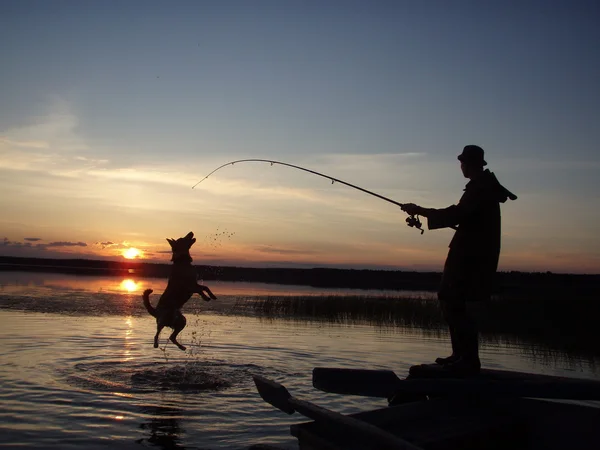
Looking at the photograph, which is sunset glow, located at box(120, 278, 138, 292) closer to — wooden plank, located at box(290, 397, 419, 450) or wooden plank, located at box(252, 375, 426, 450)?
wooden plank, located at box(252, 375, 426, 450)

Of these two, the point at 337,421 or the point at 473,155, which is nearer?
the point at 337,421

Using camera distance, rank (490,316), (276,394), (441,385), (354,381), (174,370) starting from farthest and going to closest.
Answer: (490,316) → (174,370) → (441,385) → (354,381) → (276,394)

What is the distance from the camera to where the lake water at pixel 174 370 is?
27.6 ft

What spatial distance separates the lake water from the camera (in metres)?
8.41

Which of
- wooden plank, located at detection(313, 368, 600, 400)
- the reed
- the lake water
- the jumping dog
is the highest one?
the jumping dog

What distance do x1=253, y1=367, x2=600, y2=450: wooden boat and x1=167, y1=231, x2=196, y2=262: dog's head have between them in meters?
5.35

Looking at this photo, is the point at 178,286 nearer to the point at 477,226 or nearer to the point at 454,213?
the point at 454,213

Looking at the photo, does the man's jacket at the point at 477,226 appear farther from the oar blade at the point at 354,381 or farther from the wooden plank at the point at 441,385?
the oar blade at the point at 354,381

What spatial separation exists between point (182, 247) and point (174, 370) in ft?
10.4

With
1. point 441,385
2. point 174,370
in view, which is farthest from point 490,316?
point 441,385

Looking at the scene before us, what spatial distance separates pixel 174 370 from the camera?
42.7 feet

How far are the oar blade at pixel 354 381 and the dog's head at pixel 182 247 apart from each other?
585cm

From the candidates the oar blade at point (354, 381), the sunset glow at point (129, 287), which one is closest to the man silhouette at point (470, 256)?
the oar blade at point (354, 381)

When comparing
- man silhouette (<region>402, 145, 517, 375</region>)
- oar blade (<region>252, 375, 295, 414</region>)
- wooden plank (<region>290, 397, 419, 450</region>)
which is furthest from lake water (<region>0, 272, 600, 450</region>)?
man silhouette (<region>402, 145, 517, 375</region>)
